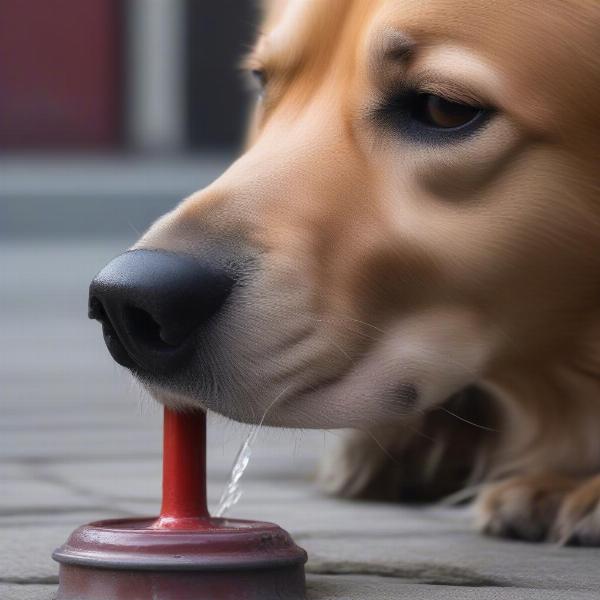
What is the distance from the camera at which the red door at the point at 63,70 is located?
13523 millimetres

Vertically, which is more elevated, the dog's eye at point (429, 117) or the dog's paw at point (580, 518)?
the dog's eye at point (429, 117)

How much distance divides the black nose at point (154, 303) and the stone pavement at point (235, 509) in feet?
0.80

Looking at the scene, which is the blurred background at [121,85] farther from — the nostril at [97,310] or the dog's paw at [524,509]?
the nostril at [97,310]

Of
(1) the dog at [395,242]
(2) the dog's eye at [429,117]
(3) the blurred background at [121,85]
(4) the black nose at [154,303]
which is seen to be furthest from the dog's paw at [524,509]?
(3) the blurred background at [121,85]

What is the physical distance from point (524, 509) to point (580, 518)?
0.11m

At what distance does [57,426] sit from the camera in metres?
4.20

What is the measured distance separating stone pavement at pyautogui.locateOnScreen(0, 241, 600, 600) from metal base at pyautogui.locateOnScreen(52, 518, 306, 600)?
0.07 meters

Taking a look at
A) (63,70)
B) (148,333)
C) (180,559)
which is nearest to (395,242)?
(148,333)

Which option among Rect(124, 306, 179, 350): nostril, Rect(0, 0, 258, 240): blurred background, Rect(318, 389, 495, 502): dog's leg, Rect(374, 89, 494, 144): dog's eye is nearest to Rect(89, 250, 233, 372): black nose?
Rect(124, 306, 179, 350): nostril

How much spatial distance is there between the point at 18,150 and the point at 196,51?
1824 mm

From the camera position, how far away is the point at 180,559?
182 cm

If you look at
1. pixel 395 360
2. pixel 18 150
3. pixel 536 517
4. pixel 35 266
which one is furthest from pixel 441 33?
pixel 18 150

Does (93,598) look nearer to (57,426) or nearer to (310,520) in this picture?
(310,520)

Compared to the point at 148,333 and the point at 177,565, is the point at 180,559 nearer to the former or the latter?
the point at 177,565
